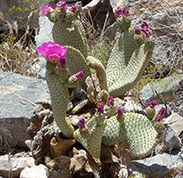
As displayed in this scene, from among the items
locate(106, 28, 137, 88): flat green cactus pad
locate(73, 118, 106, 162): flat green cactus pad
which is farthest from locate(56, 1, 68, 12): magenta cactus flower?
locate(73, 118, 106, 162): flat green cactus pad

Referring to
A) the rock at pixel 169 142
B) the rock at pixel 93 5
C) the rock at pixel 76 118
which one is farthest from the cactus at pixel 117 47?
the rock at pixel 93 5

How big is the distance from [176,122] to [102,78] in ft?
3.37

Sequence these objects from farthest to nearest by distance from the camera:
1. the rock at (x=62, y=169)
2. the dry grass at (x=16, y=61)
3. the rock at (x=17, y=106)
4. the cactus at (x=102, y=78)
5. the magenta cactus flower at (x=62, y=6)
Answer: the dry grass at (x=16, y=61), the rock at (x=17, y=106), the magenta cactus flower at (x=62, y=6), the rock at (x=62, y=169), the cactus at (x=102, y=78)

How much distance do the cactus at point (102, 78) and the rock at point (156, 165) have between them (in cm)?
30

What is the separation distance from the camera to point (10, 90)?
3586 millimetres

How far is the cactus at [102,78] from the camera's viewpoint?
229cm

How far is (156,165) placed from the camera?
9.16 feet

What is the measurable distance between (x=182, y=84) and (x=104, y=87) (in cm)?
145

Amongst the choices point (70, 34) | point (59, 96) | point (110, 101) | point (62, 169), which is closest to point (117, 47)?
point (70, 34)

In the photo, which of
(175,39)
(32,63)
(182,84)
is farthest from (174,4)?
(32,63)

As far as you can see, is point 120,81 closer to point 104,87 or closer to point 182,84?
point 104,87

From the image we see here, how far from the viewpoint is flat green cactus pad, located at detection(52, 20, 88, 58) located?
109 inches

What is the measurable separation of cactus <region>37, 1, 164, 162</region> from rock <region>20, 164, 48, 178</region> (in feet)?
1.29

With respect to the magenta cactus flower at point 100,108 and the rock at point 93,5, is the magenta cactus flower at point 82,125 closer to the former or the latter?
the magenta cactus flower at point 100,108
